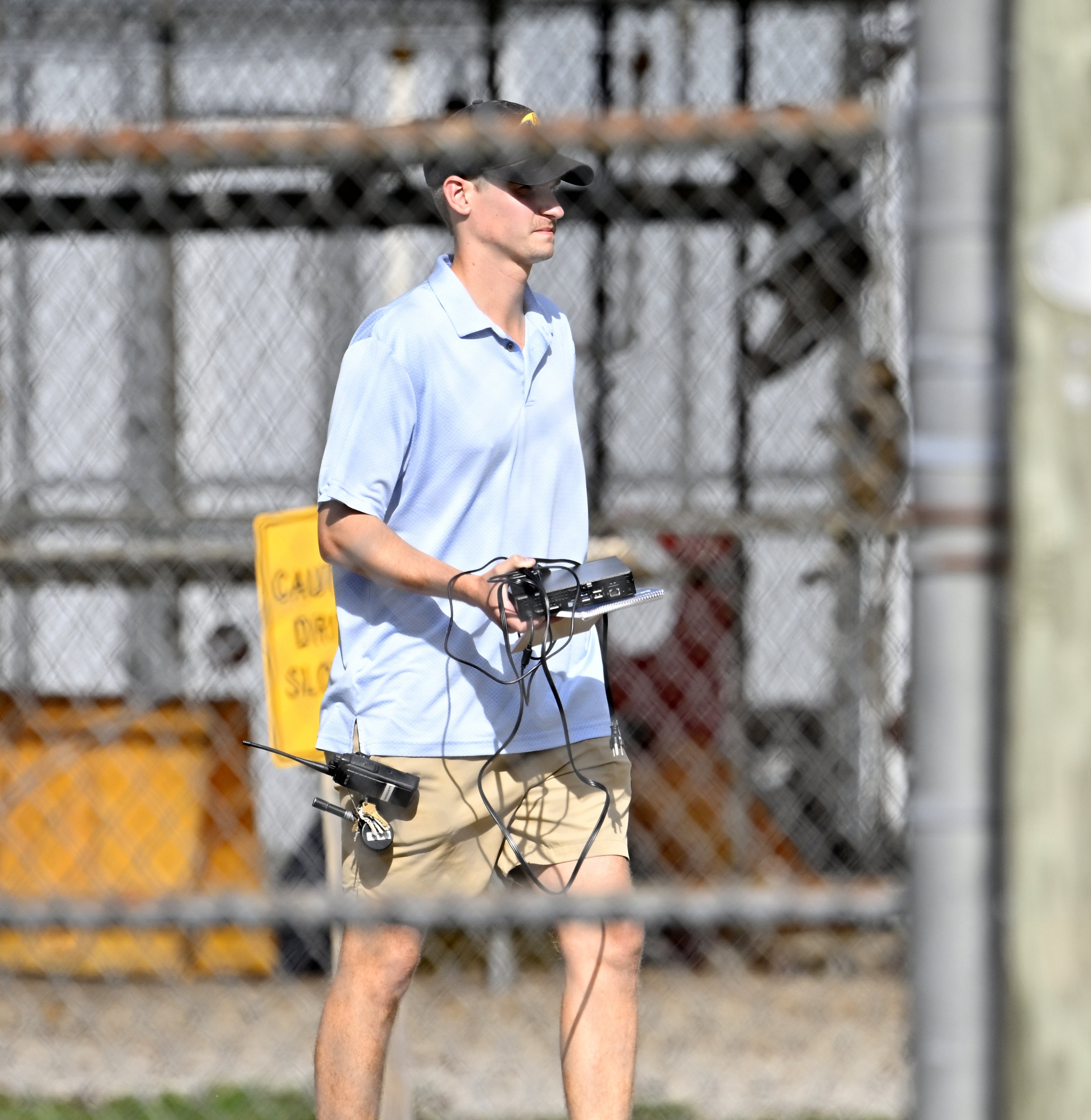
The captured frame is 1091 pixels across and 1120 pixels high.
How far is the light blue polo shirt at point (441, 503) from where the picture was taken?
239 cm

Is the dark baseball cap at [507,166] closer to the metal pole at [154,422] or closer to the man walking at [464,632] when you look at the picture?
the man walking at [464,632]

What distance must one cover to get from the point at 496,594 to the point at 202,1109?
2.04m

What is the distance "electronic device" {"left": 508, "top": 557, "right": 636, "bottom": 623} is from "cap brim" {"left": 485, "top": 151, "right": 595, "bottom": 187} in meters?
0.63

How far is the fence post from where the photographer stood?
4.92ft

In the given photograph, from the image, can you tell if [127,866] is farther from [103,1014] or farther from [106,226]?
[106,226]

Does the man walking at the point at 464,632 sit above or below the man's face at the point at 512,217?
below

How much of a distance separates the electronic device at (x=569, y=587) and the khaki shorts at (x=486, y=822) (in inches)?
13.3

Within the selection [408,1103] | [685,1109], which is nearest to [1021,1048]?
[408,1103]

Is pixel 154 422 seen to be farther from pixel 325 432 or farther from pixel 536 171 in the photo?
Result: pixel 536 171

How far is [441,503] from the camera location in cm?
246

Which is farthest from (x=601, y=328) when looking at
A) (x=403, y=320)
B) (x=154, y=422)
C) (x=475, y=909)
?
(x=475, y=909)

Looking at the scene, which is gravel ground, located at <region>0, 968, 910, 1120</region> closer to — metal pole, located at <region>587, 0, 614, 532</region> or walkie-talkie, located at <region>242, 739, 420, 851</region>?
walkie-talkie, located at <region>242, 739, 420, 851</region>

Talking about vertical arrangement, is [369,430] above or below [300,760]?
above

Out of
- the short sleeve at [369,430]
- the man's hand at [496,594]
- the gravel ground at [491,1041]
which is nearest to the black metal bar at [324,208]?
the gravel ground at [491,1041]
